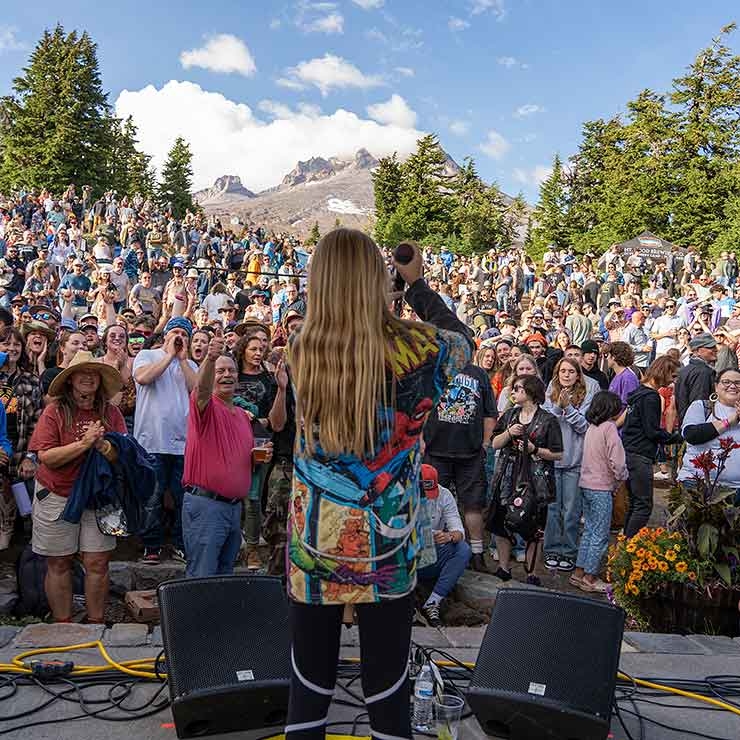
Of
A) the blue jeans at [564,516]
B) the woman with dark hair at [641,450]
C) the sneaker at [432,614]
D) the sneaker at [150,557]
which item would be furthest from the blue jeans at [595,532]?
the sneaker at [150,557]

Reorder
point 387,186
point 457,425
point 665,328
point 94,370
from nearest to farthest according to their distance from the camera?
point 94,370, point 457,425, point 665,328, point 387,186

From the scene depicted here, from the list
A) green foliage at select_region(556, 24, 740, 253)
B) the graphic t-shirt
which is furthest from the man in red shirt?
green foliage at select_region(556, 24, 740, 253)

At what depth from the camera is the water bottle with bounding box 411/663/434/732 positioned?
2936 mm

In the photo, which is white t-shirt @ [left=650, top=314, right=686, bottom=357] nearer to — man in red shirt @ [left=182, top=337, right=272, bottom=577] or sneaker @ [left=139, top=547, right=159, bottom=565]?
sneaker @ [left=139, top=547, right=159, bottom=565]

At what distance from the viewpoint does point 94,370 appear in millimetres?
4477

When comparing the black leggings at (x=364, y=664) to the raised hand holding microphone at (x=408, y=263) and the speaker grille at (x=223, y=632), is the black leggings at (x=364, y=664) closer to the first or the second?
the speaker grille at (x=223, y=632)

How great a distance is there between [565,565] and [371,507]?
455 cm

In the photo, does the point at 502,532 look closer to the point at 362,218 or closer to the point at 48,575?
the point at 48,575

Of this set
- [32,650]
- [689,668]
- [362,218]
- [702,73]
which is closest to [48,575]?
[32,650]

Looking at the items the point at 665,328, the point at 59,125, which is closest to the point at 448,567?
the point at 665,328

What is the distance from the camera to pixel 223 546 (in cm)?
453

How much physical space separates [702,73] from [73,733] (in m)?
42.7

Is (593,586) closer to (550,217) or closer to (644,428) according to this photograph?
(644,428)

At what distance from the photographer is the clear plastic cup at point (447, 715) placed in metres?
2.83
